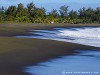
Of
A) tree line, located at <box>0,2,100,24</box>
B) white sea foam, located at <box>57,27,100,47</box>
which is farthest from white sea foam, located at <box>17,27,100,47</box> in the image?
tree line, located at <box>0,2,100,24</box>

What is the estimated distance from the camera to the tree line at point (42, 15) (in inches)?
2156

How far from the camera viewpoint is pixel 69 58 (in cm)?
1278

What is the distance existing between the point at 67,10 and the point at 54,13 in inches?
124

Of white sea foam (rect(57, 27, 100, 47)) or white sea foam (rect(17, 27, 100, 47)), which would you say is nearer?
white sea foam (rect(57, 27, 100, 47))

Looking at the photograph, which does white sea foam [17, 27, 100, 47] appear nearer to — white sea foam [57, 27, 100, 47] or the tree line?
white sea foam [57, 27, 100, 47]

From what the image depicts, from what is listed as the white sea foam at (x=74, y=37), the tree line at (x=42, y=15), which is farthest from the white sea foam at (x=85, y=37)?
the tree line at (x=42, y=15)

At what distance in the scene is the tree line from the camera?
180 feet

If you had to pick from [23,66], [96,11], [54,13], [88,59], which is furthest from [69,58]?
[96,11]

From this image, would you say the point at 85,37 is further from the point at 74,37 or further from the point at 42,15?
the point at 42,15

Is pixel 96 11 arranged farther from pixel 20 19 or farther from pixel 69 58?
pixel 69 58

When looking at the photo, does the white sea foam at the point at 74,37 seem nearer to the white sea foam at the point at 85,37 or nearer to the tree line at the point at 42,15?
the white sea foam at the point at 85,37

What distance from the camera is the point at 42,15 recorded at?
57.1m

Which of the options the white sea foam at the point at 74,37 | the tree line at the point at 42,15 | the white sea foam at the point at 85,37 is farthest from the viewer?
the tree line at the point at 42,15

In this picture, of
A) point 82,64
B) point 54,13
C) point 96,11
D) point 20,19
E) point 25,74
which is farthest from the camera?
point 96,11
